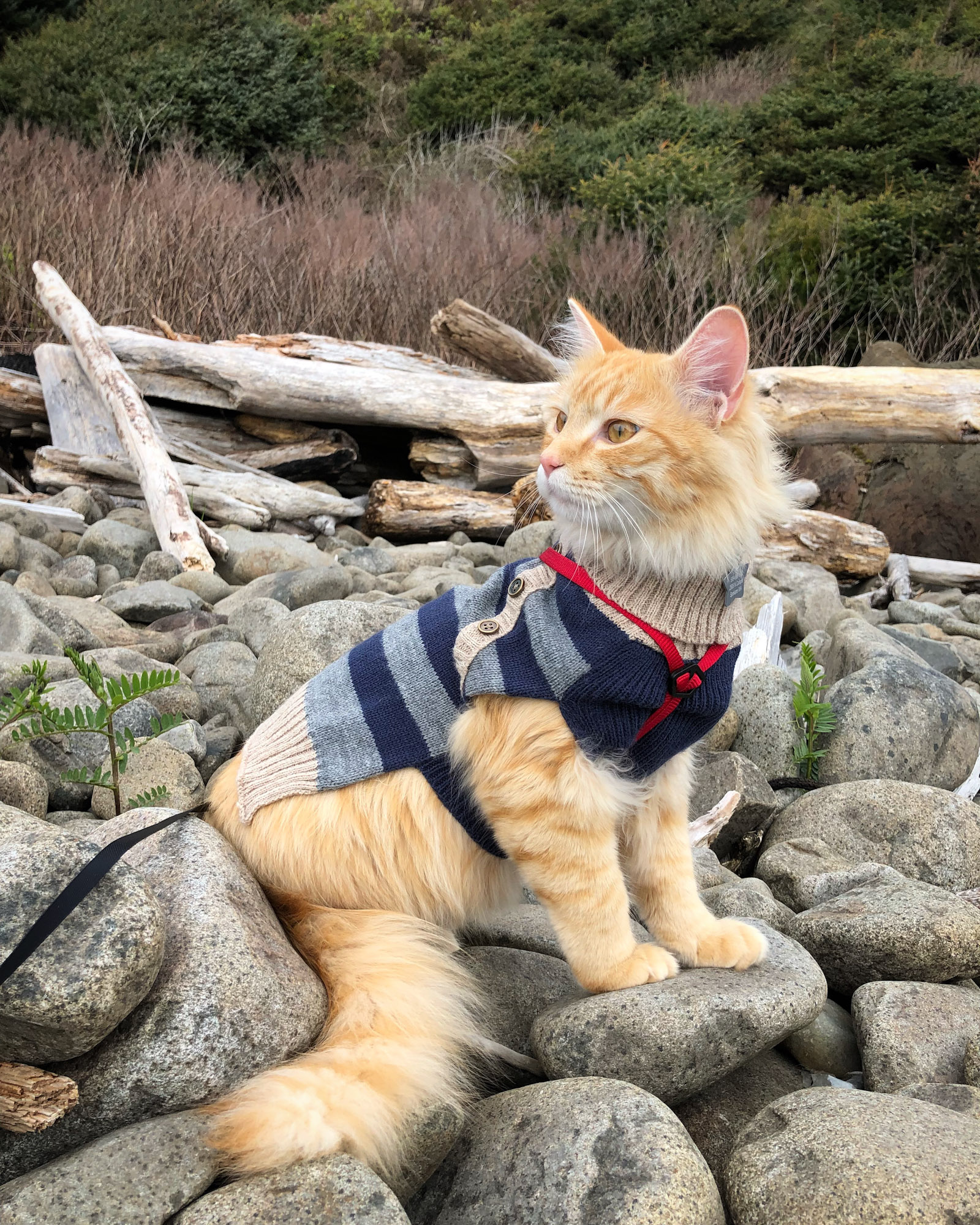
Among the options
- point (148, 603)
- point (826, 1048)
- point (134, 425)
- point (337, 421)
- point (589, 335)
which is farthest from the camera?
point (337, 421)

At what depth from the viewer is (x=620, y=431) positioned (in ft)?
7.02

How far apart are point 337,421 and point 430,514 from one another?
3.83 feet

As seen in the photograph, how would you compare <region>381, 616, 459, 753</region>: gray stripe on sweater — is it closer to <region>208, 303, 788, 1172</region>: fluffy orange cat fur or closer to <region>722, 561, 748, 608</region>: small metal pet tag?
<region>208, 303, 788, 1172</region>: fluffy orange cat fur

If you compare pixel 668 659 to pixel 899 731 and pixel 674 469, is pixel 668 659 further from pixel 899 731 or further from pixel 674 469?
pixel 899 731

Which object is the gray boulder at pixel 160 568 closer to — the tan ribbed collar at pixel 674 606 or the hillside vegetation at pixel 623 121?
the tan ribbed collar at pixel 674 606

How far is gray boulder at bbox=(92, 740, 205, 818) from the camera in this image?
2789 millimetres

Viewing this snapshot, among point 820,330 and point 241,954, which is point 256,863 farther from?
point 820,330

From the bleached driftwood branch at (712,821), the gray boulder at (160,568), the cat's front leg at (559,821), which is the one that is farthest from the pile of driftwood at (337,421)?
the cat's front leg at (559,821)

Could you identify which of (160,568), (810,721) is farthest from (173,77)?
(810,721)

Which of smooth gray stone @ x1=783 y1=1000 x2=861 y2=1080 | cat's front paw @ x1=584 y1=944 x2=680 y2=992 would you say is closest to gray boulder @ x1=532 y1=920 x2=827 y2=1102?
cat's front paw @ x1=584 y1=944 x2=680 y2=992

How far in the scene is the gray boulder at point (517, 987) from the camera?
2211 mm

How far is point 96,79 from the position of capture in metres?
15.3

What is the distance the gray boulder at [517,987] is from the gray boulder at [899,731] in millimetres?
1603

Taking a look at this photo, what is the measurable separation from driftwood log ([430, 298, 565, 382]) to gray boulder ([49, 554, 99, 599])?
3538mm
